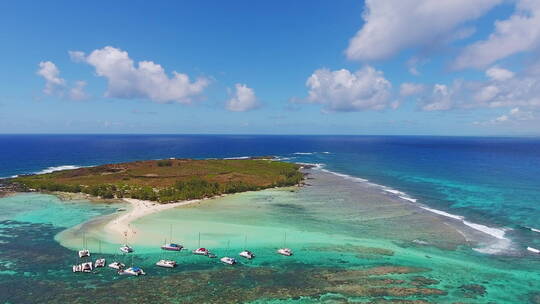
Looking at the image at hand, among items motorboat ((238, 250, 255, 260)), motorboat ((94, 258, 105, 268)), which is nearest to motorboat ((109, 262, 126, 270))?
motorboat ((94, 258, 105, 268))

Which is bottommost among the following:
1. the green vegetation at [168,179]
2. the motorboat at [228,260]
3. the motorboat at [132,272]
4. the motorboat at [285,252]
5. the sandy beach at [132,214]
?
the motorboat at [132,272]

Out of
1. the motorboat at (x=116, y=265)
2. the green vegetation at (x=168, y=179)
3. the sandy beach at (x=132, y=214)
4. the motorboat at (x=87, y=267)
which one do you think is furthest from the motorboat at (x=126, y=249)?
the green vegetation at (x=168, y=179)

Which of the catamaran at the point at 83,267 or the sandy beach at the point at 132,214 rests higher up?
the sandy beach at the point at 132,214

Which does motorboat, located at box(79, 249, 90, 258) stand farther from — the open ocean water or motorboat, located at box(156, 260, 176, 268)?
motorboat, located at box(156, 260, 176, 268)

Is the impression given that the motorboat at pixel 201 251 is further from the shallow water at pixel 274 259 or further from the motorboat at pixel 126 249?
the motorboat at pixel 126 249

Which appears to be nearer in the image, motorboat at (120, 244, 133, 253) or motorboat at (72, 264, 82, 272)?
motorboat at (72, 264, 82, 272)

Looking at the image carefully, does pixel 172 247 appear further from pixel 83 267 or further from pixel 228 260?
pixel 83 267

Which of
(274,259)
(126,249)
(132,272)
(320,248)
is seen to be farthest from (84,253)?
(320,248)
